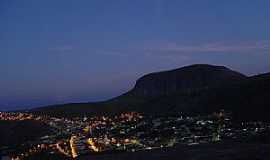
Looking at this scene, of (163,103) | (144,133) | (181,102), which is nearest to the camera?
(144,133)

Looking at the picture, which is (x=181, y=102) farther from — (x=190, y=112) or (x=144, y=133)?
(x=144, y=133)

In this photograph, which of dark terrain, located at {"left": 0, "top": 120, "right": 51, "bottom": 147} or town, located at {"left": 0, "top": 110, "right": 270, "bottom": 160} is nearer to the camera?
town, located at {"left": 0, "top": 110, "right": 270, "bottom": 160}

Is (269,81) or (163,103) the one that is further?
(163,103)

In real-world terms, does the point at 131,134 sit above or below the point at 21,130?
below

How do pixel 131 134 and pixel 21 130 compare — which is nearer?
pixel 131 134

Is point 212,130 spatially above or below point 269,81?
below

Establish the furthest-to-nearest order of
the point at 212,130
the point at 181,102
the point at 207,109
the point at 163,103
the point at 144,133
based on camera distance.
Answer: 1. the point at 163,103
2. the point at 181,102
3. the point at 207,109
4. the point at 144,133
5. the point at 212,130

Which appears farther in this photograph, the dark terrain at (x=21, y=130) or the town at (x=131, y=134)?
the dark terrain at (x=21, y=130)

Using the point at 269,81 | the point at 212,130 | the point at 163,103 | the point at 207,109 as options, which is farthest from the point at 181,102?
the point at 212,130
